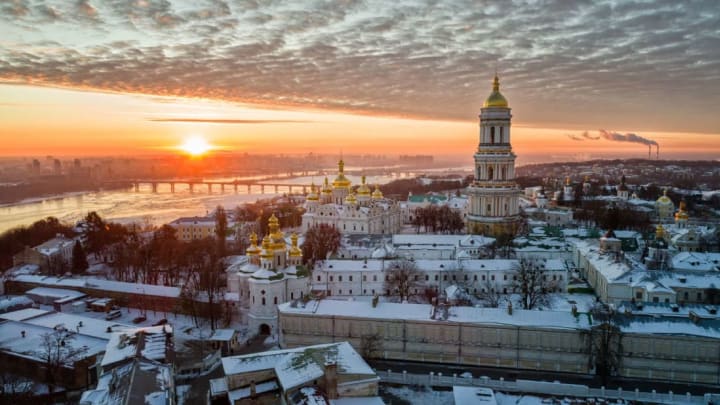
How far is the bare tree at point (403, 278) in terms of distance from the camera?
25.1m

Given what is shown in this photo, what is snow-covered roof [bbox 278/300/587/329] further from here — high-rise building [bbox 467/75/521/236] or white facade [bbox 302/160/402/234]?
white facade [bbox 302/160/402/234]

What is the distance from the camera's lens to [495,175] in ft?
126

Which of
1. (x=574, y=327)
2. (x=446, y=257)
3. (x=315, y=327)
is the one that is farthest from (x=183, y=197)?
(x=574, y=327)

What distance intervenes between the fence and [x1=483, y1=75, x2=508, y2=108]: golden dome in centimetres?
2532

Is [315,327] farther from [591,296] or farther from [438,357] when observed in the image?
[591,296]

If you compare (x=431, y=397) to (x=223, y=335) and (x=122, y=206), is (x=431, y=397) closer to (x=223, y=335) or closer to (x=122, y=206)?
(x=223, y=335)

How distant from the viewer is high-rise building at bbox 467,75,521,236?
124 feet

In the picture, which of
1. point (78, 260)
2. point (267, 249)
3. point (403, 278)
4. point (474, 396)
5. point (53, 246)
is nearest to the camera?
point (474, 396)

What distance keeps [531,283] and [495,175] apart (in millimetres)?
15142

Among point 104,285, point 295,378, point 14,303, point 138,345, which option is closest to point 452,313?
point 295,378

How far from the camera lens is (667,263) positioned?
26594mm

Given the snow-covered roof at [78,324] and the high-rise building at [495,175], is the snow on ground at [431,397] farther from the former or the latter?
the high-rise building at [495,175]

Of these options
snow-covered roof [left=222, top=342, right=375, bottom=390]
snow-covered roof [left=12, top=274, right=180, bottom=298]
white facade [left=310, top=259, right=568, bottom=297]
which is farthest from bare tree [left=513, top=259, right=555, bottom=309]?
snow-covered roof [left=12, top=274, right=180, bottom=298]

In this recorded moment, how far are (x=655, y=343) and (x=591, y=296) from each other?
923cm
